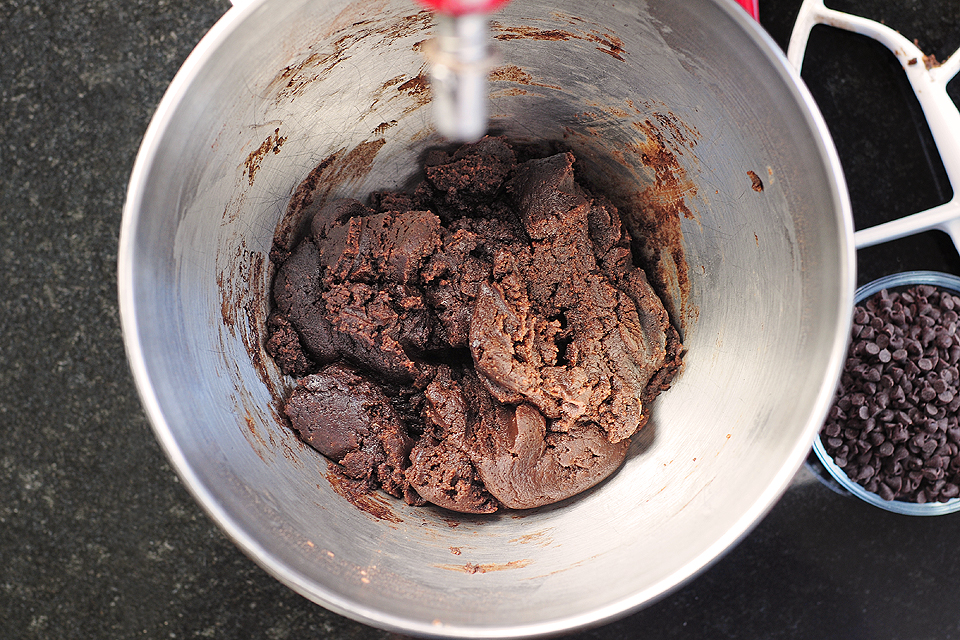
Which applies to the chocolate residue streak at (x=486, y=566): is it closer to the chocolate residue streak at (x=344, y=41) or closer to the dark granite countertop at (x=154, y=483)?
the dark granite countertop at (x=154, y=483)

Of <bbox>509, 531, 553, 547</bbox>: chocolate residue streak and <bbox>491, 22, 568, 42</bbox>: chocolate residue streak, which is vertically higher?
<bbox>491, 22, 568, 42</bbox>: chocolate residue streak

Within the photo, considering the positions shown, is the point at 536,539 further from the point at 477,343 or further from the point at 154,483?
the point at 154,483

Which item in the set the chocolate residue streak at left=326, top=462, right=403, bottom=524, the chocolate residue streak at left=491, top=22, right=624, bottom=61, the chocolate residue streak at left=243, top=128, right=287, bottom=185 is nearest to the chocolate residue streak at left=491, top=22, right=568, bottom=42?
the chocolate residue streak at left=491, top=22, right=624, bottom=61

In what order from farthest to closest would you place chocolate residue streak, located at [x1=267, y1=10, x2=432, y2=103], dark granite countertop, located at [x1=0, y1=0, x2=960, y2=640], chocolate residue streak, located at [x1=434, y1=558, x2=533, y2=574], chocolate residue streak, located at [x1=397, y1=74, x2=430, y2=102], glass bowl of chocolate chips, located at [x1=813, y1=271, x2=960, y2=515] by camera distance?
dark granite countertop, located at [x1=0, y1=0, x2=960, y2=640], glass bowl of chocolate chips, located at [x1=813, y1=271, x2=960, y2=515], chocolate residue streak, located at [x1=397, y1=74, x2=430, y2=102], chocolate residue streak, located at [x1=434, y1=558, x2=533, y2=574], chocolate residue streak, located at [x1=267, y1=10, x2=432, y2=103]

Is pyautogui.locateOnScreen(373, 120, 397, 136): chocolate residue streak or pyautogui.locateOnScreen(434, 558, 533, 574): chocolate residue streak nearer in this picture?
pyautogui.locateOnScreen(434, 558, 533, 574): chocolate residue streak

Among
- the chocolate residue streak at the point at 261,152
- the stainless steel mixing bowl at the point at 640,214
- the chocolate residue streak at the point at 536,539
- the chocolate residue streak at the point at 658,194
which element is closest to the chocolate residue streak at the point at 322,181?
the stainless steel mixing bowl at the point at 640,214

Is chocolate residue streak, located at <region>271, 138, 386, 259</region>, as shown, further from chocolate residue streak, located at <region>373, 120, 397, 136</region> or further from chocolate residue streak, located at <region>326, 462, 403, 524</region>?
chocolate residue streak, located at <region>326, 462, 403, 524</region>

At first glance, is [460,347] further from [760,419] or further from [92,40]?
[92,40]
